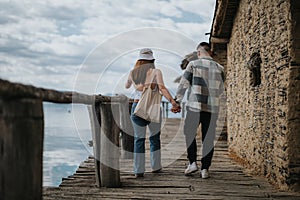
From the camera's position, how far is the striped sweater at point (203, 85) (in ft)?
18.9

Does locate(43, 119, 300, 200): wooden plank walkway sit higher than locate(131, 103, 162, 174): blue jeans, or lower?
lower

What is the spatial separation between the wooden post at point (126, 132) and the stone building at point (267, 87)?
2.02 metres

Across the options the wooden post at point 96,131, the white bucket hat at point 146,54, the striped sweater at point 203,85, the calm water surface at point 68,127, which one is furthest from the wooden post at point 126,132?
the wooden post at point 96,131

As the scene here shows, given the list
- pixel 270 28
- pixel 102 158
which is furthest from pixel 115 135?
pixel 270 28

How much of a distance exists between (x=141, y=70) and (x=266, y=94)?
174cm

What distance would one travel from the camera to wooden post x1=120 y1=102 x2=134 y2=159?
23.7ft

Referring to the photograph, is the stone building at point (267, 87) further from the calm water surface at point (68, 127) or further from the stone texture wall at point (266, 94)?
the calm water surface at point (68, 127)

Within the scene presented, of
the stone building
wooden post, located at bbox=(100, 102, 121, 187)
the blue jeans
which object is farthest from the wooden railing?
the blue jeans

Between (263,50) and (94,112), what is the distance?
2.59 m

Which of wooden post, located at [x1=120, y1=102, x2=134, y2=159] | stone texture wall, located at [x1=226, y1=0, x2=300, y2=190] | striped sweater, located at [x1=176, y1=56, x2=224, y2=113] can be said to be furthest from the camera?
wooden post, located at [x1=120, y1=102, x2=134, y2=159]

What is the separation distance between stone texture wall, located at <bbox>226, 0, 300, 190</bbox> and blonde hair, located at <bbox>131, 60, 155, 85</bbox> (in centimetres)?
160

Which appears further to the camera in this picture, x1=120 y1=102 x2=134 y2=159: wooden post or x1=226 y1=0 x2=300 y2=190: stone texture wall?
x1=120 y1=102 x2=134 y2=159: wooden post

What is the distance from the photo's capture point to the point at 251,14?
7047 millimetres

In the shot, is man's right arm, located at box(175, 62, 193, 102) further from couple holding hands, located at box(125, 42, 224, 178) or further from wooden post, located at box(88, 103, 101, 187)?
wooden post, located at box(88, 103, 101, 187)
